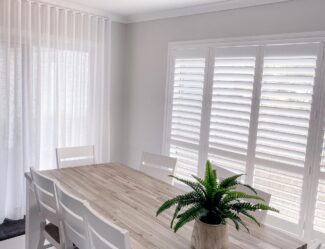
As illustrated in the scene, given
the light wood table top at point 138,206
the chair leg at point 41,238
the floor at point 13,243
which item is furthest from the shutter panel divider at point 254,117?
the floor at point 13,243

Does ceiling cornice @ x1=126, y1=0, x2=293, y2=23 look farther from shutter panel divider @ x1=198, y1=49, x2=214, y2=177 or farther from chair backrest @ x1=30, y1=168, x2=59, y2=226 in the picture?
chair backrest @ x1=30, y1=168, x2=59, y2=226

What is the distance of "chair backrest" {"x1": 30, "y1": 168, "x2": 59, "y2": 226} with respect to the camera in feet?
6.22

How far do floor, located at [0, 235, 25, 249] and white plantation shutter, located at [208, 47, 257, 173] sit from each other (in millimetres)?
2059

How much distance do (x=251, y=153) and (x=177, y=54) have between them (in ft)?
4.81

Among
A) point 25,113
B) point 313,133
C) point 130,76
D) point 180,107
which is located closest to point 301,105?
point 313,133

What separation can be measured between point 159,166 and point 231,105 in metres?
0.96

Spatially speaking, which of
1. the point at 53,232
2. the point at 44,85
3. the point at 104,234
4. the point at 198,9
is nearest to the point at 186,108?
the point at 198,9

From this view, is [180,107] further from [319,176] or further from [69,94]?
[319,176]

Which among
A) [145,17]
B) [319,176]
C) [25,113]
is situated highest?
[145,17]

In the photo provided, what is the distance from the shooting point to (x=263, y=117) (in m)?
2.85

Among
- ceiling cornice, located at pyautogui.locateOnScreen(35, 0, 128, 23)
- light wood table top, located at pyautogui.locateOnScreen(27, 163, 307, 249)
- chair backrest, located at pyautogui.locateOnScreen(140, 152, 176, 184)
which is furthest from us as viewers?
ceiling cornice, located at pyautogui.locateOnScreen(35, 0, 128, 23)

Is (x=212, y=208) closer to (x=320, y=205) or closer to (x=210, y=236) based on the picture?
(x=210, y=236)

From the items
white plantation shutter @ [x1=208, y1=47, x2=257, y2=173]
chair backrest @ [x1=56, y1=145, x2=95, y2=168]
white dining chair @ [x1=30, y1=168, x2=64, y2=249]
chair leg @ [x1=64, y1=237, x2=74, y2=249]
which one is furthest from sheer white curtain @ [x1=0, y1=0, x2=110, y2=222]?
chair leg @ [x1=64, y1=237, x2=74, y2=249]

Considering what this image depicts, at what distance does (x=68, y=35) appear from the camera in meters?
3.59
